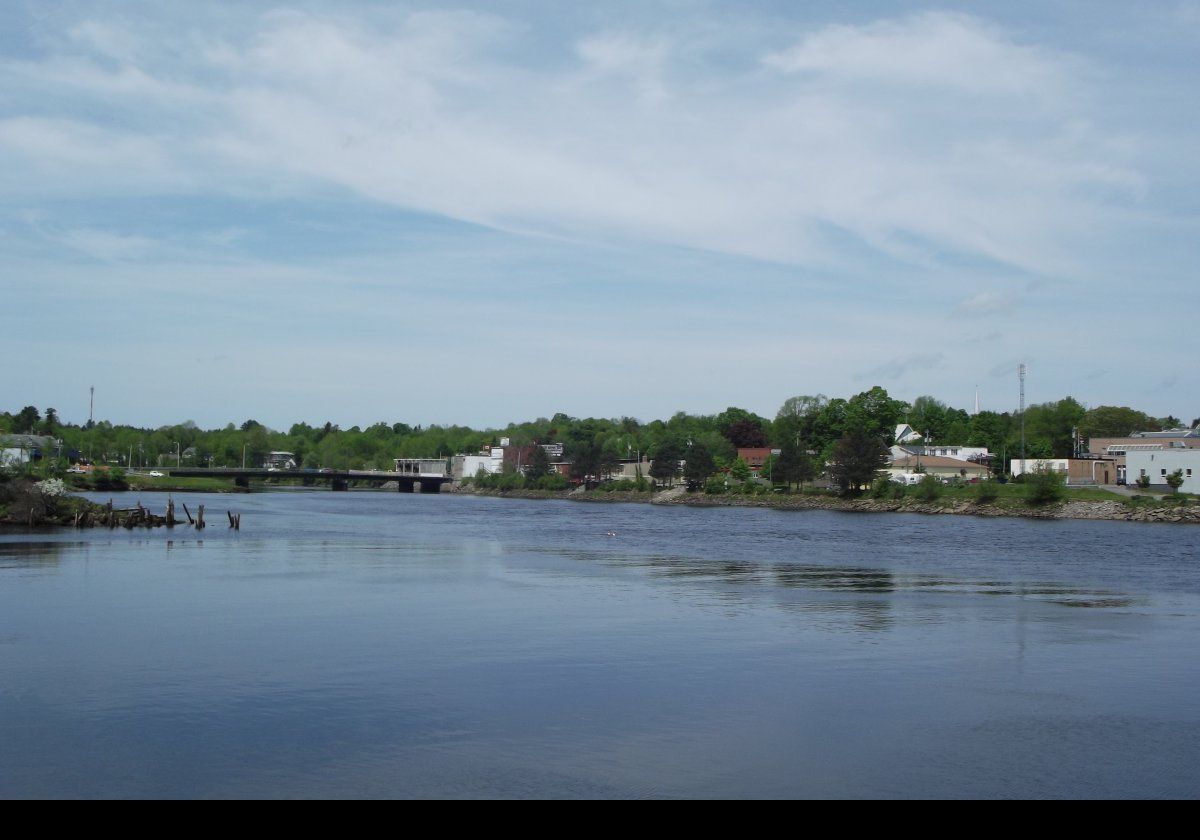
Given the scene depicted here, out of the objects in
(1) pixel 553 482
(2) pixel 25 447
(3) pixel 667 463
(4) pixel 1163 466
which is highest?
(4) pixel 1163 466

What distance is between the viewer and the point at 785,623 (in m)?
24.2

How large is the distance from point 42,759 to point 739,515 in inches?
3263

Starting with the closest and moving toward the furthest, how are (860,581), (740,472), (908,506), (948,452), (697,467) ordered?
(860,581), (908,506), (697,467), (740,472), (948,452)

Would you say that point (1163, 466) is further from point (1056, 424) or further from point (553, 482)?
point (553, 482)

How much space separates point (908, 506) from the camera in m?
99.9

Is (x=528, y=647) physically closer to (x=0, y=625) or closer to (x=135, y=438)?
(x=0, y=625)

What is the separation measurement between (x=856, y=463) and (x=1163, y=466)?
27951mm

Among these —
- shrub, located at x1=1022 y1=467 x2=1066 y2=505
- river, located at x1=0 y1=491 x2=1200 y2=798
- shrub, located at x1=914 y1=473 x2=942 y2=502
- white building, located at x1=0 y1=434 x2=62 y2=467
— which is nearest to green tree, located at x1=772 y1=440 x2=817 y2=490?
shrub, located at x1=914 y1=473 x2=942 y2=502

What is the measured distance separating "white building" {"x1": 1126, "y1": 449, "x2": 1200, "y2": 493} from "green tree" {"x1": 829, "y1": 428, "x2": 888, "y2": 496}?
23.3 m

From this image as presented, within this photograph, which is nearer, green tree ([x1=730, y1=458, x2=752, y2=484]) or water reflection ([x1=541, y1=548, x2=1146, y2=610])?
water reflection ([x1=541, y1=548, x2=1146, y2=610])

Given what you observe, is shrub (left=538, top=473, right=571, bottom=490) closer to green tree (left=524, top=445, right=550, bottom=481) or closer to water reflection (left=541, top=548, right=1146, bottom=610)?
green tree (left=524, top=445, right=550, bottom=481)

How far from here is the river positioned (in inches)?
493

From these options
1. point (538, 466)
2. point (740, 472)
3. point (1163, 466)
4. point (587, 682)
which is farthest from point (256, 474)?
point (587, 682)

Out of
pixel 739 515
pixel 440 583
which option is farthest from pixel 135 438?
pixel 440 583
